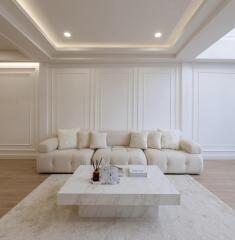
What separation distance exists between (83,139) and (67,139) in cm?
36

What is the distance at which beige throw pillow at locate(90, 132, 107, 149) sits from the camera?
4.45 m

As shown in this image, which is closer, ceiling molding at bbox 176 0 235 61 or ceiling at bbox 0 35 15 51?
ceiling molding at bbox 176 0 235 61

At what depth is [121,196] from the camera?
212cm

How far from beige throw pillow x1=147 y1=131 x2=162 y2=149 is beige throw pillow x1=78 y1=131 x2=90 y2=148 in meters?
1.39

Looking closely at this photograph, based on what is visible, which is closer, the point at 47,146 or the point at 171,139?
the point at 47,146

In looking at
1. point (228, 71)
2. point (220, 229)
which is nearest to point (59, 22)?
point (220, 229)

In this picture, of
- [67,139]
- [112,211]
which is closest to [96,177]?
[112,211]

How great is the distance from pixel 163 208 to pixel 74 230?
3.74 feet

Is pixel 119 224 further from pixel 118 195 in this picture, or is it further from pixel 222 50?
pixel 222 50

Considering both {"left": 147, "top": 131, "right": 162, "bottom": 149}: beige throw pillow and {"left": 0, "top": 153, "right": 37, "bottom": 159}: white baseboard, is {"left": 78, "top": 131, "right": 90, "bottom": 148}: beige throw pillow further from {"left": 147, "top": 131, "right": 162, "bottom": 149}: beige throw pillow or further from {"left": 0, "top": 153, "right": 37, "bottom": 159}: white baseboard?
{"left": 0, "top": 153, "right": 37, "bottom": 159}: white baseboard

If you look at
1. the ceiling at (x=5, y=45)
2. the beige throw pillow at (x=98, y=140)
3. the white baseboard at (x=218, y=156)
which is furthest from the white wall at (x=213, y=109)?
the ceiling at (x=5, y=45)

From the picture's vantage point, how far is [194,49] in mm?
4070

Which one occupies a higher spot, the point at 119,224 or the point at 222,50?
the point at 222,50

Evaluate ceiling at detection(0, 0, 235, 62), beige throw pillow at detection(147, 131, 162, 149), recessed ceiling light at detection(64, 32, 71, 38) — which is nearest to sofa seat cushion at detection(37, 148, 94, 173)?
beige throw pillow at detection(147, 131, 162, 149)
